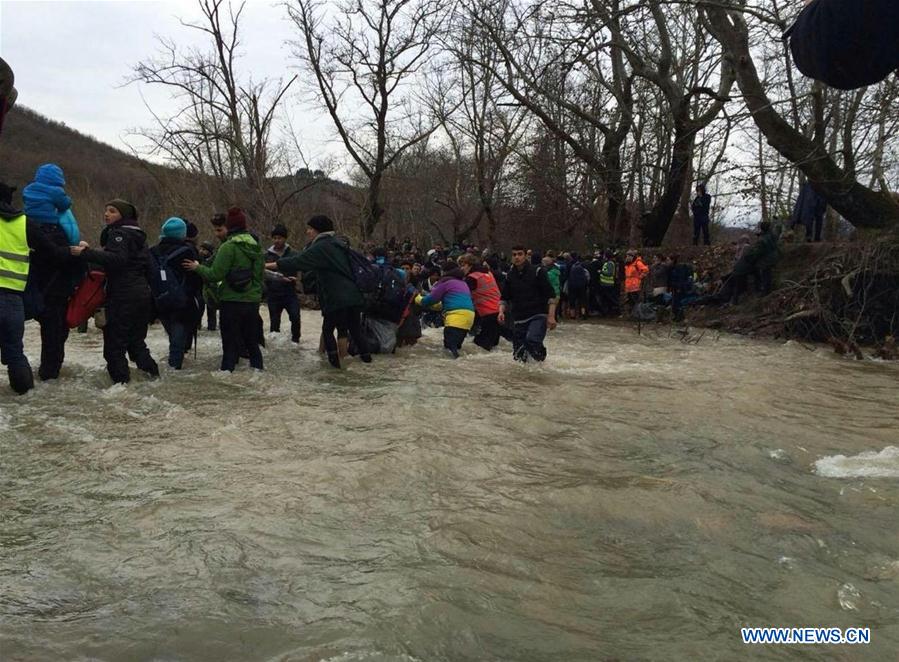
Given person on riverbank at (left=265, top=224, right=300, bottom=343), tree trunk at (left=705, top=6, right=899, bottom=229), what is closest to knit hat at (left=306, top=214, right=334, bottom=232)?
person on riverbank at (left=265, top=224, right=300, bottom=343)

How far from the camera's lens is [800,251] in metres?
15.3

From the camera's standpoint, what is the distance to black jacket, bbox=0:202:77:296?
18.5ft

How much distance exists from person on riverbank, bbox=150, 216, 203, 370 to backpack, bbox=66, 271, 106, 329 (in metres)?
0.55

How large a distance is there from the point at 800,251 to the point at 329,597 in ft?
49.8

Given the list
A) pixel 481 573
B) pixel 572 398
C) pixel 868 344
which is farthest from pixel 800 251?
pixel 481 573

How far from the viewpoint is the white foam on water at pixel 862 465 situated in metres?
4.56

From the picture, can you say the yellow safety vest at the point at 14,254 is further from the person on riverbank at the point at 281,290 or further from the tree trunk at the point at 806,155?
the tree trunk at the point at 806,155

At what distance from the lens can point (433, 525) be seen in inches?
142

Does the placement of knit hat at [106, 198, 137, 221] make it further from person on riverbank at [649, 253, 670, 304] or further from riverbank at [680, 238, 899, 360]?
person on riverbank at [649, 253, 670, 304]

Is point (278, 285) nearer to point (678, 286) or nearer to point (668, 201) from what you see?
point (678, 286)

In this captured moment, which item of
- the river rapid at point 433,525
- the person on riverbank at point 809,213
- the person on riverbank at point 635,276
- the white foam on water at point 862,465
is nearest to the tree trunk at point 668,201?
the person on riverbank at point 809,213

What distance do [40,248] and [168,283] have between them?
164cm

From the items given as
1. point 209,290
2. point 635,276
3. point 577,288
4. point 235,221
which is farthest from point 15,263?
point 635,276

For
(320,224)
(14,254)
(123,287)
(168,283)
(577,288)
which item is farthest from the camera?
(577,288)
